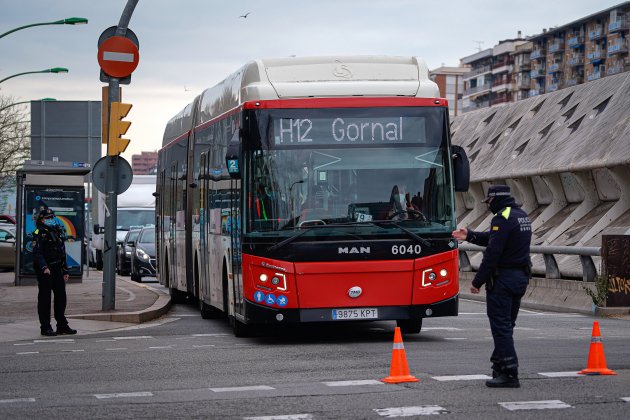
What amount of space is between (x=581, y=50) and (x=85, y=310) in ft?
507

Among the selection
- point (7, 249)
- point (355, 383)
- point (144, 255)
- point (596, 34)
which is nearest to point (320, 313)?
point (355, 383)

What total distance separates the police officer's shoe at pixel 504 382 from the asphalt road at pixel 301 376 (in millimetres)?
91

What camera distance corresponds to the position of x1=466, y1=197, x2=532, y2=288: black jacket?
11242 millimetres

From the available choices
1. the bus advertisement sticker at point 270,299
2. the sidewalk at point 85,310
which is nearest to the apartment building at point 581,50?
the sidewalk at point 85,310

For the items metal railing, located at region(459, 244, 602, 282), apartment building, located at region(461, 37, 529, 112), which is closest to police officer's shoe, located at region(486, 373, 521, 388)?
metal railing, located at region(459, 244, 602, 282)

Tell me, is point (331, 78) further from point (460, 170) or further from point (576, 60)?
point (576, 60)

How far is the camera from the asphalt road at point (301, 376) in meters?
9.85

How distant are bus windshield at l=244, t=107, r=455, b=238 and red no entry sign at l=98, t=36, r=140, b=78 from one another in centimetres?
620

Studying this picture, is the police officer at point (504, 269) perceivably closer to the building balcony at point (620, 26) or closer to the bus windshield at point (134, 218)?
the bus windshield at point (134, 218)

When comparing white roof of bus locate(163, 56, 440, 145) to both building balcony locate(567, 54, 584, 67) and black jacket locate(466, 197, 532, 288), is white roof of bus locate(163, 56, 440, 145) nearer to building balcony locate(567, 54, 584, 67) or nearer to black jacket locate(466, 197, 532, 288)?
black jacket locate(466, 197, 532, 288)

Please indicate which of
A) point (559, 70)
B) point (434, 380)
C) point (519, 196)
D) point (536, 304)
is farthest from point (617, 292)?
point (559, 70)

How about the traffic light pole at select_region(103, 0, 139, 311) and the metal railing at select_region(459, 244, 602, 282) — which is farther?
the metal railing at select_region(459, 244, 602, 282)

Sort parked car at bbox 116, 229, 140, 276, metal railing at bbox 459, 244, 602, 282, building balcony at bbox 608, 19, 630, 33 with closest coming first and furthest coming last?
metal railing at bbox 459, 244, 602, 282 → parked car at bbox 116, 229, 140, 276 → building balcony at bbox 608, 19, 630, 33

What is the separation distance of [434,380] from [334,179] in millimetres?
4357
